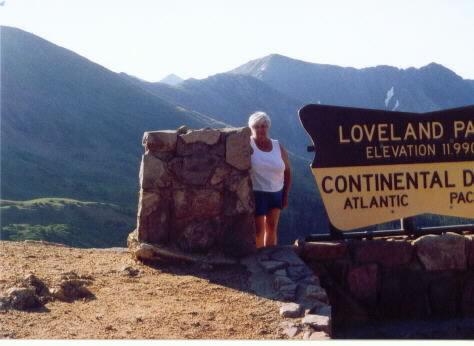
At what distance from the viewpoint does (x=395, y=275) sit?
6.20 m

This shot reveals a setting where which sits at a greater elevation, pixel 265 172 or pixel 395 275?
pixel 265 172

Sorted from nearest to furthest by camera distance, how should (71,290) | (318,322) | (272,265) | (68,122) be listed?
(318,322), (71,290), (272,265), (68,122)

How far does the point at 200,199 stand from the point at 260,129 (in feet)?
3.06

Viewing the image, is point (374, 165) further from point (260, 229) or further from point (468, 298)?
point (468, 298)

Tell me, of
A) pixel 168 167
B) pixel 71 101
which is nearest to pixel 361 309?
pixel 168 167

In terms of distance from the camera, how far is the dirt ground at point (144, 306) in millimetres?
4254

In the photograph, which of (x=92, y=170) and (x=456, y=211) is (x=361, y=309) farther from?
(x=92, y=170)

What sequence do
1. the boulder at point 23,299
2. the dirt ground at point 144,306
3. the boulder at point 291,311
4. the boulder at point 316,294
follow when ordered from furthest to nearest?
the boulder at point 316,294 < the boulder at point 291,311 < the boulder at point 23,299 < the dirt ground at point 144,306

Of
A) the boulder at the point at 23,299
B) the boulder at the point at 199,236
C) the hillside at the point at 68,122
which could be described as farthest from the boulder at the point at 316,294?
the hillside at the point at 68,122

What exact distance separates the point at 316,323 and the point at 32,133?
5592 centimetres

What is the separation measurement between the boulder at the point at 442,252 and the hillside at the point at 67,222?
2177 centimetres

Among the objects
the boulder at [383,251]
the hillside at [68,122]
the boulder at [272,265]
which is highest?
the hillside at [68,122]

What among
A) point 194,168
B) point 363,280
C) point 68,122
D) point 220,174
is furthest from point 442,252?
point 68,122

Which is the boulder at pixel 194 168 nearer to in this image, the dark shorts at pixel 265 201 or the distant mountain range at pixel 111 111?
the dark shorts at pixel 265 201
